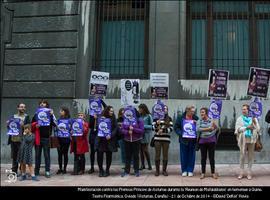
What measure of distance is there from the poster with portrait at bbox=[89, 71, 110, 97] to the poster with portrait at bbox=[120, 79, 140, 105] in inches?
23.6

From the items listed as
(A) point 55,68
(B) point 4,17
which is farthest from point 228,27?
(B) point 4,17

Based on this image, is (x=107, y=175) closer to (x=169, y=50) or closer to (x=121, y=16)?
(x=169, y=50)

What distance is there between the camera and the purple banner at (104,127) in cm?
1121

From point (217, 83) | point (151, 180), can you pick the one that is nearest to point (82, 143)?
point (151, 180)

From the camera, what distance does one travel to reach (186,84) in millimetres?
14305

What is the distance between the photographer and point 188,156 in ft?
36.7

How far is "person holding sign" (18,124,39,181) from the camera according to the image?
10.9 meters

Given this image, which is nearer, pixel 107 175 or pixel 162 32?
pixel 107 175


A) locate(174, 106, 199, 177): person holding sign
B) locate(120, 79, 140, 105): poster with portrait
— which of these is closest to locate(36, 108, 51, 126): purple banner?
locate(120, 79, 140, 105): poster with portrait

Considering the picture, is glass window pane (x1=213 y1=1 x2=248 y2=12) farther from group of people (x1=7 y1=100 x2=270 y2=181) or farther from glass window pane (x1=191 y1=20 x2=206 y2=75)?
group of people (x1=7 y1=100 x2=270 y2=181)

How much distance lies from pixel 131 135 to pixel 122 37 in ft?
17.6

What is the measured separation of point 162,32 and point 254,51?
3.27 m

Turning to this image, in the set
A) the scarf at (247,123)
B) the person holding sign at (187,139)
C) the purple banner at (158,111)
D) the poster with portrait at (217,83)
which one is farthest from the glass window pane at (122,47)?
the scarf at (247,123)

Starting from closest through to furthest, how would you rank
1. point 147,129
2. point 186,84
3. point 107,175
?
point 107,175 < point 147,129 < point 186,84
